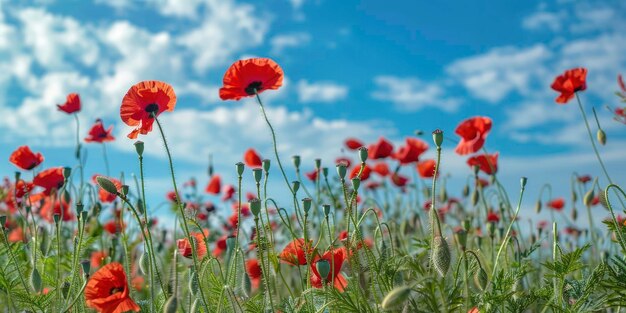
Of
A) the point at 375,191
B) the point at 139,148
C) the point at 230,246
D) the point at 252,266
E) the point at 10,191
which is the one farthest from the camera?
the point at 375,191

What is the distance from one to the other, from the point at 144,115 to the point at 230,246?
24.1 inches

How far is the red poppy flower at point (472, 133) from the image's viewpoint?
11.8 ft

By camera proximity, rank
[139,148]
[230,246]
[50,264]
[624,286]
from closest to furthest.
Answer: [624,286] → [139,148] → [230,246] → [50,264]

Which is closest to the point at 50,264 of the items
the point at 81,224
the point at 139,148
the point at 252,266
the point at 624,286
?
the point at 252,266

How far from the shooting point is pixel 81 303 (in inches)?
102

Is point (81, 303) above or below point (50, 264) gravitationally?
below

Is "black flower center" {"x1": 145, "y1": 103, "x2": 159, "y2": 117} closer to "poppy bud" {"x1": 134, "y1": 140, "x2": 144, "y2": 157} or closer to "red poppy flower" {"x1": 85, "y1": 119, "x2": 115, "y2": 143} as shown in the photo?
"poppy bud" {"x1": 134, "y1": 140, "x2": 144, "y2": 157}

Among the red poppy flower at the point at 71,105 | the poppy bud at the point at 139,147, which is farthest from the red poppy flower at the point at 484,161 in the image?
Result: the red poppy flower at the point at 71,105

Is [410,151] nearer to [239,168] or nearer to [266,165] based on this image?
[266,165]

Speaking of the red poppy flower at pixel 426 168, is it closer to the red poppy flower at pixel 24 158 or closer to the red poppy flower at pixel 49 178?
the red poppy flower at pixel 49 178

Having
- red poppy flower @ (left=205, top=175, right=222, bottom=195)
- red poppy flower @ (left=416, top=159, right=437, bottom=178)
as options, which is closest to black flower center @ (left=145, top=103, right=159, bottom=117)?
red poppy flower @ (left=416, top=159, right=437, bottom=178)

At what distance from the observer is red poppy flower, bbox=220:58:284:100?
2.79 meters

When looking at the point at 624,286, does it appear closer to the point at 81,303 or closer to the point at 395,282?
the point at 395,282

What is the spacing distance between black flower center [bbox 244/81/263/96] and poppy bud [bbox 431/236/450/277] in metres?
1.19
